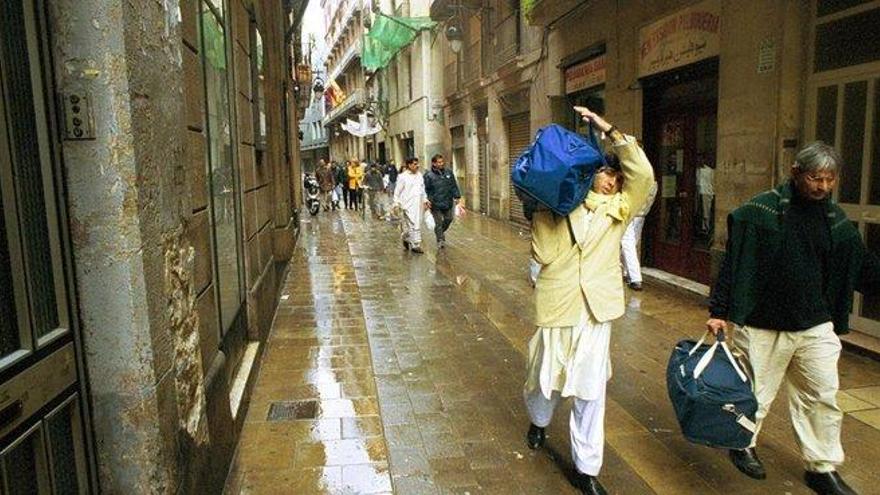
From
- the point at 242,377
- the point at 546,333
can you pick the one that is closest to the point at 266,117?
the point at 242,377

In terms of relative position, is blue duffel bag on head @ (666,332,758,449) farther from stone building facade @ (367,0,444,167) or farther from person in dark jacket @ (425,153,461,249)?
stone building facade @ (367,0,444,167)

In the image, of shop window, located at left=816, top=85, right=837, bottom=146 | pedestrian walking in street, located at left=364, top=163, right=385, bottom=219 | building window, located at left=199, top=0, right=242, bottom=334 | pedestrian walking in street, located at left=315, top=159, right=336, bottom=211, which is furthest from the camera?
pedestrian walking in street, located at left=315, top=159, right=336, bottom=211

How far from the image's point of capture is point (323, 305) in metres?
7.76

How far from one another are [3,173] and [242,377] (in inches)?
119

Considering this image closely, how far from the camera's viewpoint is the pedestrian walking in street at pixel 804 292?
10.6ft

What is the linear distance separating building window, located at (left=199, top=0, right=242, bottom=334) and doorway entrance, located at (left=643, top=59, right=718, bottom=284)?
584 cm

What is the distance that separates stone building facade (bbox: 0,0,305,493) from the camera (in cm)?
188

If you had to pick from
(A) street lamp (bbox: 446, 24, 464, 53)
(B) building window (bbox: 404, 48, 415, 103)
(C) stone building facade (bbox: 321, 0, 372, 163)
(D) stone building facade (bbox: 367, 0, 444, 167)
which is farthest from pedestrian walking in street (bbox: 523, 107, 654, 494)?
(C) stone building facade (bbox: 321, 0, 372, 163)

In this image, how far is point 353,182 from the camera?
22.9 m

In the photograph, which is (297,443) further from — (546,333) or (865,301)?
(865,301)

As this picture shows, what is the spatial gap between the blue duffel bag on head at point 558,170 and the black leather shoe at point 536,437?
4.61ft

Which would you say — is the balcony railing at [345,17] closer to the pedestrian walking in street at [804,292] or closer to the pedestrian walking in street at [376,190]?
the pedestrian walking in street at [376,190]

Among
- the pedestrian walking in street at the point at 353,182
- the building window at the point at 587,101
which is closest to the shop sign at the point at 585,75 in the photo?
Answer: the building window at the point at 587,101

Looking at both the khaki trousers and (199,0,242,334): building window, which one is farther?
(199,0,242,334): building window
